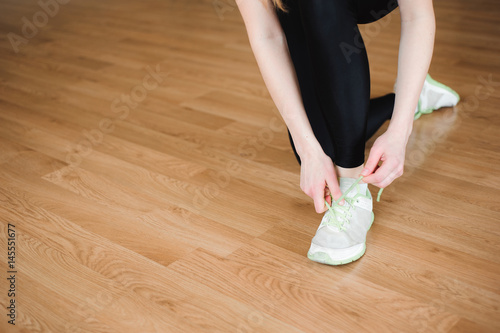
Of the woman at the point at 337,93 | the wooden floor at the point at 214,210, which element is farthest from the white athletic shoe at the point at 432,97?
the woman at the point at 337,93

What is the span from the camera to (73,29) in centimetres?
275

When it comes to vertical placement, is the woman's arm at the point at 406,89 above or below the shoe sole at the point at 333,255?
above

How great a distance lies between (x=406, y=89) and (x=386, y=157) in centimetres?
13

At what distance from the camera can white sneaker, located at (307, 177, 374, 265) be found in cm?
101

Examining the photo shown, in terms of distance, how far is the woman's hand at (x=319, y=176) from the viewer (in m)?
1.02

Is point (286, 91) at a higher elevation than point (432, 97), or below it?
higher

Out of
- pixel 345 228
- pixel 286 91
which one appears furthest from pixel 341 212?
pixel 286 91

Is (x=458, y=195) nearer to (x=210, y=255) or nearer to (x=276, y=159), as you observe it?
(x=276, y=159)

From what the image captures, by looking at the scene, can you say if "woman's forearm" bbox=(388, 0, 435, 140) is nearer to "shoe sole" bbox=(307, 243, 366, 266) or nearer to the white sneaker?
the white sneaker

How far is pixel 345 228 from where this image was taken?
3.40 feet

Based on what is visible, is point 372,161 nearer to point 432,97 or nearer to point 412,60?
point 412,60

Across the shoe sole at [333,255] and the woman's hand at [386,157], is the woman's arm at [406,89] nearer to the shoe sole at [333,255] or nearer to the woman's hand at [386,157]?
the woman's hand at [386,157]

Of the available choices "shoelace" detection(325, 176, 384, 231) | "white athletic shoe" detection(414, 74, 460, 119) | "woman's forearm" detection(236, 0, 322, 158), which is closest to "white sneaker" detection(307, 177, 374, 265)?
"shoelace" detection(325, 176, 384, 231)

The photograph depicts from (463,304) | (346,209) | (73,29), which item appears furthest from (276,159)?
(73,29)
